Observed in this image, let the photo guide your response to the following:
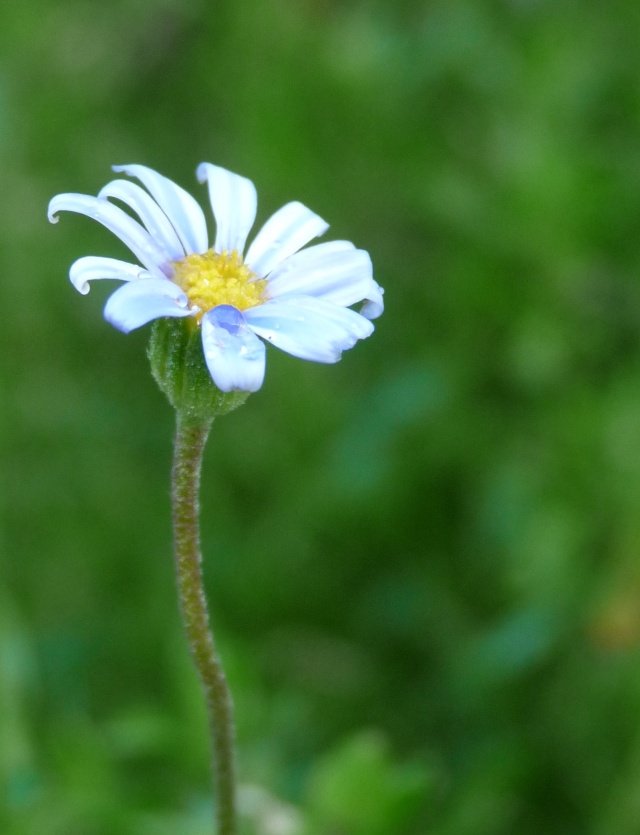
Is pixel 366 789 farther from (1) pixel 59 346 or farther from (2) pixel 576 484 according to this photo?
(1) pixel 59 346

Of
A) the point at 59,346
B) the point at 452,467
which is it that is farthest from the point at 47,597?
the point at 452,467

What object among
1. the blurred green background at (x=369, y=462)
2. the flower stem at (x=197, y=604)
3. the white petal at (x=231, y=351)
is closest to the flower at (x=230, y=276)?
the white petal at (x=231, y=351)

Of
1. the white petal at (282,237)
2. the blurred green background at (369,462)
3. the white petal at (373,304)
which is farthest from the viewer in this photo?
the blurred green background at (369,462)

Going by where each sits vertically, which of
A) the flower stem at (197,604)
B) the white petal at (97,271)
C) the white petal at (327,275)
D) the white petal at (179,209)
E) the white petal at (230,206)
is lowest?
the flower stem at (197,604)

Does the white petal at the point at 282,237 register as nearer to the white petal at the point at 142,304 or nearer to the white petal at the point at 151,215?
the white petal at the point at 151,215

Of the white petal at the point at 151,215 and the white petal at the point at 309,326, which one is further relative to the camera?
the white petal at the point at 151,215

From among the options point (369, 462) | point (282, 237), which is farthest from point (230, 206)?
point (369, 462)
